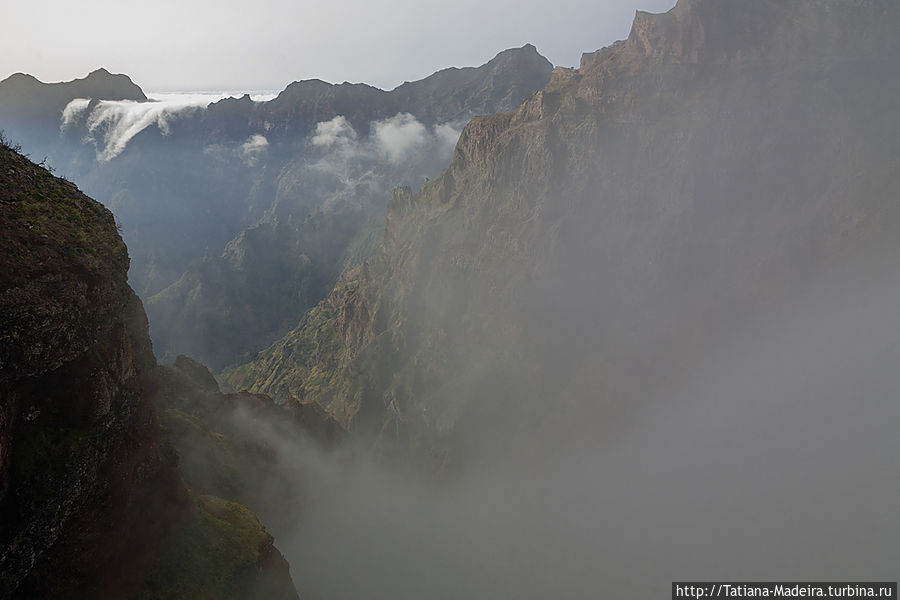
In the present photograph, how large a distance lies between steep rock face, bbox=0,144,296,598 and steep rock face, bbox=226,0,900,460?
11732cm

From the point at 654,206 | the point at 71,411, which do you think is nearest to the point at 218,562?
the point at 71,411

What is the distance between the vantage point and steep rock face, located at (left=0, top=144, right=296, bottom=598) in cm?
2289

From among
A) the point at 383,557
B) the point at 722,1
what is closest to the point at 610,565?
the point at 383,557

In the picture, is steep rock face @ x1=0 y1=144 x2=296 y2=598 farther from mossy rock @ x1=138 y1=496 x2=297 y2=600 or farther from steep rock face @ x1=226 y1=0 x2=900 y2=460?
steep rock face @ x1=226 y1=0 x2=900 y2=460

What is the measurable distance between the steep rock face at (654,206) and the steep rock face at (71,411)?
117m

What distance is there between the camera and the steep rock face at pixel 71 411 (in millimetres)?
22891

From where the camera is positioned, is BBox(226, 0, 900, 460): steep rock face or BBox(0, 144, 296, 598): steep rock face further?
BBox(226, 0, 900, 460): steep rock face

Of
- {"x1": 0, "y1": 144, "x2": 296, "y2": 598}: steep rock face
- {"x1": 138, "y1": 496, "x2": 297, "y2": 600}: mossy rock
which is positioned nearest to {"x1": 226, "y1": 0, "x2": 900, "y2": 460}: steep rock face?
{"x1": 138, "y1": 496, "x2": 297, "y2": 600}: mossy rock

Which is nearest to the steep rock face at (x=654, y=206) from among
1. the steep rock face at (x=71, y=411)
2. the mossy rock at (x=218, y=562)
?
the mossy rock at (x=218, y=562)

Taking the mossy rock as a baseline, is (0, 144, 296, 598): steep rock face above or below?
above

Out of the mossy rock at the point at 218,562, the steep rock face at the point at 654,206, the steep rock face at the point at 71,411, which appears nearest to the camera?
the steep rock face at the point at 71,411

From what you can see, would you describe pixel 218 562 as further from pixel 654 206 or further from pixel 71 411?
pixel 654 206

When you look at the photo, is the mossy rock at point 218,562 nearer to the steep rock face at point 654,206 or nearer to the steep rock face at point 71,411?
the steep rock face at point 71,411

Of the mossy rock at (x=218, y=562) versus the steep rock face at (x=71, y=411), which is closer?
the steep rock face at (x=71, y=411)
